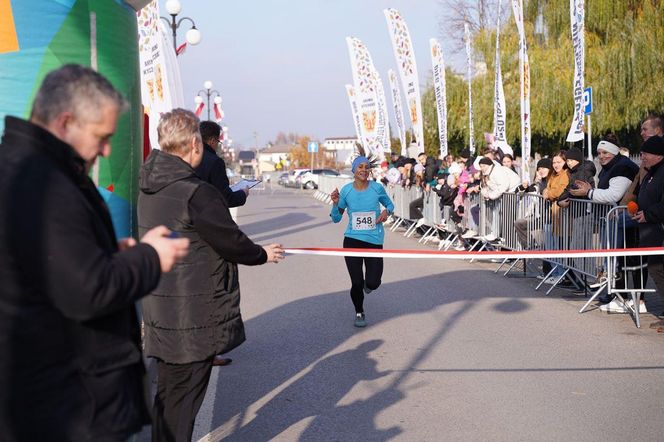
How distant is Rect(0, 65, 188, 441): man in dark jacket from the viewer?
241cm

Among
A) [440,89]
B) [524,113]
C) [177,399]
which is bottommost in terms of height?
[177,399]

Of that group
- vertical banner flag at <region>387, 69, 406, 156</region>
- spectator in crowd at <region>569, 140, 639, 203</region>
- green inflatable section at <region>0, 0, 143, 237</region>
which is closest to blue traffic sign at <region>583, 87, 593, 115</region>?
spectator in crowd at <region>569, 140, 639, 203</region>

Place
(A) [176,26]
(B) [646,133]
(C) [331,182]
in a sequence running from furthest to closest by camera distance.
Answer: (C) [331,182] < (A) [176,26] < (B) [646,133]

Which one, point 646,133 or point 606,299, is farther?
point 606,299

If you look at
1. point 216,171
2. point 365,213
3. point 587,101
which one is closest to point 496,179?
point 587,101

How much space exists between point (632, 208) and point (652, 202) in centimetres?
28

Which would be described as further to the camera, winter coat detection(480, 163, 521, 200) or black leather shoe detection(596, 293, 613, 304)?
winter coat detection(480, 163, 521, 200)

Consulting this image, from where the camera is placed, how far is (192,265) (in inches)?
170

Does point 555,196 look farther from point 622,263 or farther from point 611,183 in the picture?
point 622,263

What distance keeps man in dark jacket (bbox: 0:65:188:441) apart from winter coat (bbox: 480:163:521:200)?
476 inches

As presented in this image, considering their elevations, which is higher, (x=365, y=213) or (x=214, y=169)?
(x=214, y=169)

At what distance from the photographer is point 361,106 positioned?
31.5 metres

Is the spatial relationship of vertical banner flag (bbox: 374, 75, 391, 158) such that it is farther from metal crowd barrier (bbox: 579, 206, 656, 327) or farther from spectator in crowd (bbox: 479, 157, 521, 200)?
metal crowd barrier (bbox: 579, 206, 656, 327)

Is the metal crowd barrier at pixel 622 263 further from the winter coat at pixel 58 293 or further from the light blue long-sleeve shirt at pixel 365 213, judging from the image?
the winter coat at pixel 58 293
